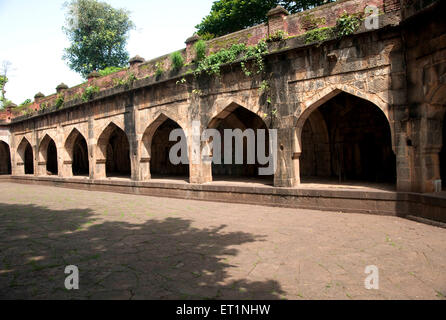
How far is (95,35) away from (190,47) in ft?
75.1

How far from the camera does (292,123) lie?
7852 mm

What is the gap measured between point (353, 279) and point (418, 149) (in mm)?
4082

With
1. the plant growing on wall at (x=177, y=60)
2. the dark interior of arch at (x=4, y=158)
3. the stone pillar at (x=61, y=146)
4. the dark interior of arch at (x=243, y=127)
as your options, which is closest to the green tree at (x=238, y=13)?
the dark interior of arch at (x=243, y=127)

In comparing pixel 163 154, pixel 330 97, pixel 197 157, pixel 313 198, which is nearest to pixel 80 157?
pixel 163 154

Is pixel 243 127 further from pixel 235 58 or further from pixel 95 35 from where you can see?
pixel 95 35

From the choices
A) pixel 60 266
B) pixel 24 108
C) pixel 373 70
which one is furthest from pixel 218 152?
pixel 24 108

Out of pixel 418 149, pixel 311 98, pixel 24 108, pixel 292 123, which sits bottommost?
pixel 418 149

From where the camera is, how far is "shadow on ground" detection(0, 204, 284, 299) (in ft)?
10.3

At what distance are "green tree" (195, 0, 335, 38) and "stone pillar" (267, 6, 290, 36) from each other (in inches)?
508

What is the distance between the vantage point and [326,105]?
10.6 m

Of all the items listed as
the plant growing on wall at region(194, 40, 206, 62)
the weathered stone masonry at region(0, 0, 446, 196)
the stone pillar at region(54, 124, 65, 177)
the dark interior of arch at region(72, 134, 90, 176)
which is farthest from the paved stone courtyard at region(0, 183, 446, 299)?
the dark interior of arch at region(72, 134, 90, 176)

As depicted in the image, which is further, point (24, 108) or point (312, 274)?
point (24, 108)

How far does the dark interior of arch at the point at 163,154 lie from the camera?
1585 cm

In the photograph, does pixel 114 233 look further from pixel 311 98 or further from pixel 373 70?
pixel 373 70
